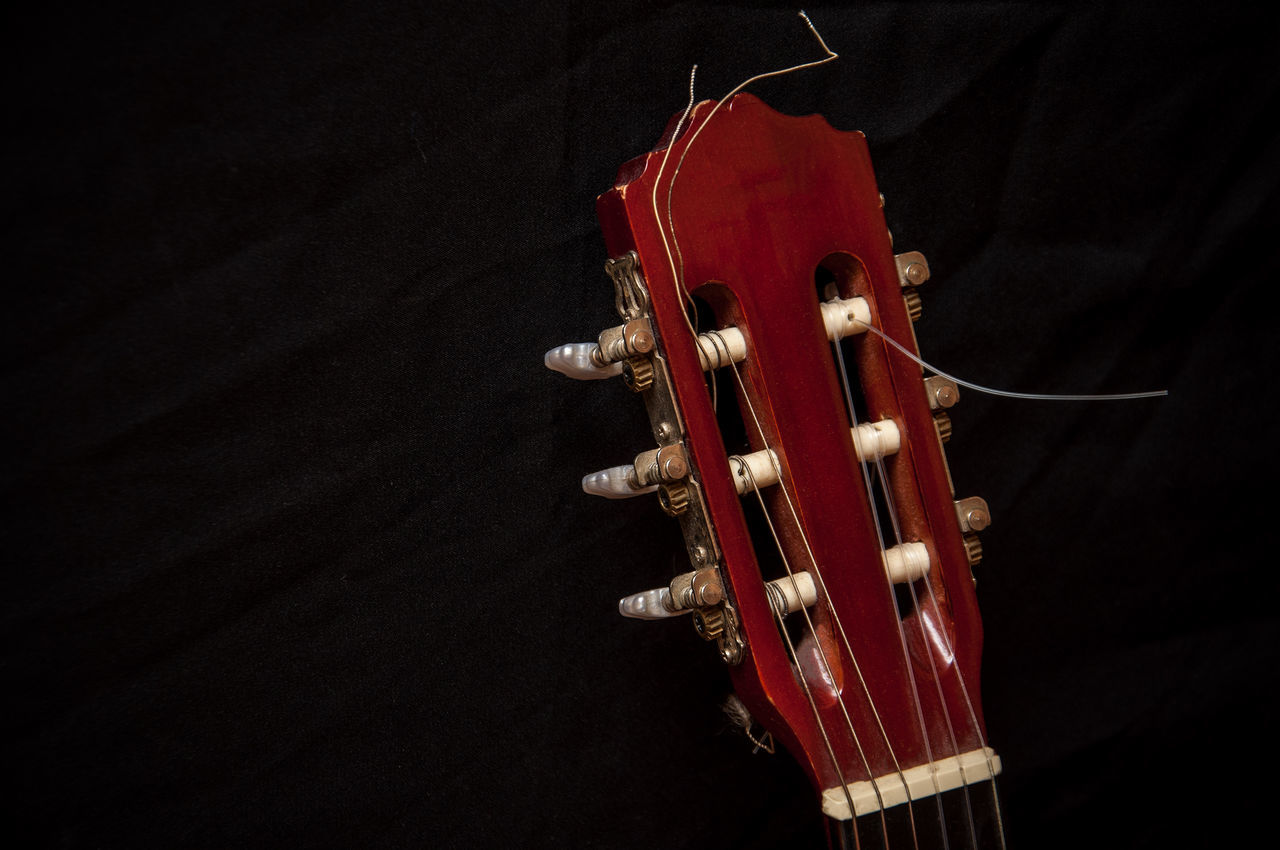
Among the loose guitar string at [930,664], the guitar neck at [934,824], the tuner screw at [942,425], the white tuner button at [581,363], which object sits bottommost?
the guitar neck at [934,824]

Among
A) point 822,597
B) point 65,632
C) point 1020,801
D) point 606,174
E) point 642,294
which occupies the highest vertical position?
point 606,174

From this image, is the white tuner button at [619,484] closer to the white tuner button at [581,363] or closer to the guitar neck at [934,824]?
the white tuner button at [581,363]

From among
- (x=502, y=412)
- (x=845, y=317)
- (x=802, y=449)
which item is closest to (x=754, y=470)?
(x=802, y=449)

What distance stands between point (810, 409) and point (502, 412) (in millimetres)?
341

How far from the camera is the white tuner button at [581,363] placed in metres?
0.77

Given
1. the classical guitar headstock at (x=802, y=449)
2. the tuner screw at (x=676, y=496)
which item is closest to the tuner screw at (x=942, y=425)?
the classical guitar headstock at (x=802, y=449)

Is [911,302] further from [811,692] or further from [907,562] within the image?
[811,692]

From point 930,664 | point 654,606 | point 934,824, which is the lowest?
point 934,824

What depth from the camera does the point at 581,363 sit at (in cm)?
77

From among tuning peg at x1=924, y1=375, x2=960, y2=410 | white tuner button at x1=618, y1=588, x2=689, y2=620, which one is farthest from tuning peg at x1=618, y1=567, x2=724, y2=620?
tuning peg at x1=924, y1=375, x2=960, y2=410

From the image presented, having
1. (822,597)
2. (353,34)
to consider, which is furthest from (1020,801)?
(353,34)

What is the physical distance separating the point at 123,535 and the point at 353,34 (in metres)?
0.54

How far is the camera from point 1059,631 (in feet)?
3.86

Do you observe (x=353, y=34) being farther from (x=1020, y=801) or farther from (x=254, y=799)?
(x=1020, y=801)
